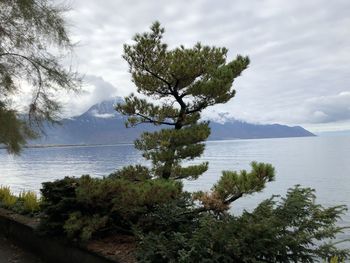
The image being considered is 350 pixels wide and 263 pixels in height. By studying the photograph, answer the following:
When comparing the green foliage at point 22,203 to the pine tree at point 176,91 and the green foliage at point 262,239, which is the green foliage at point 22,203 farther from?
the green foliage at point 262,239

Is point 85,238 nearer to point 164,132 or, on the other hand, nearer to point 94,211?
point 94,211

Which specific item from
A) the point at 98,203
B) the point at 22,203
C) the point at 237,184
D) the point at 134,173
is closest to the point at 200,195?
the point at 237,184

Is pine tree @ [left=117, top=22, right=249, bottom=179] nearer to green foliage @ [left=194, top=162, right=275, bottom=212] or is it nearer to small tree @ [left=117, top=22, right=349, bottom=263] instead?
small tree @ [left=117, top=22, right=349, bottom=263]

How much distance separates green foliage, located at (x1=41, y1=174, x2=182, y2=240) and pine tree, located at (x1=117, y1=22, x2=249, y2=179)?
2.17m

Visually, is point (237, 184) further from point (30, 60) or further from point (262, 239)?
point (30, 60)

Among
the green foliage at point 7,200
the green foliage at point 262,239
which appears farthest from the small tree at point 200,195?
the green foliage at point 7,200

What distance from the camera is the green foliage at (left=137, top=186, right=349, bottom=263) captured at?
4586mm

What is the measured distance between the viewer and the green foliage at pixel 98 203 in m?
5.71

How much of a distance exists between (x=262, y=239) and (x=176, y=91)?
497cm

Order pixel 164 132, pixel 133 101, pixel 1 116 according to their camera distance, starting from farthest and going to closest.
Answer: pixel 1 116
pixel 133 101
pixel 164 132

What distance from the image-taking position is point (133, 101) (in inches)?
363

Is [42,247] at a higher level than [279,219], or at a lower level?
lower

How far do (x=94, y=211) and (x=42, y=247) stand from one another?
1395 millimetres

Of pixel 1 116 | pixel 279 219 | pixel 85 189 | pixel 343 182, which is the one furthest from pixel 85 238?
pixel 343 182
